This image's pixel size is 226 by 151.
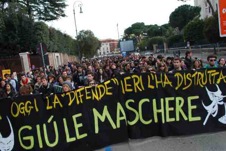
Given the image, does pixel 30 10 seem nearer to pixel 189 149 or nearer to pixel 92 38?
pixel 92 38

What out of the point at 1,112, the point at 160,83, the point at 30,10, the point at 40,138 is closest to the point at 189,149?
the point at 160,83

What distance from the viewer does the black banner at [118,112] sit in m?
5.04

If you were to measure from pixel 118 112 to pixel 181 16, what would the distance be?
334 feet

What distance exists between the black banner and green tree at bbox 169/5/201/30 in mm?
99536

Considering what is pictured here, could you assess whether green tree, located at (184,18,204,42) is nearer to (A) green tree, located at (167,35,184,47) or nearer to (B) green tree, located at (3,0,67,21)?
(A) green tree, located at (167,35,184,47)

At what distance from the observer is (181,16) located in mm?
102625

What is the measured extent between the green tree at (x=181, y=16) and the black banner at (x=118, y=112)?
99.5 metres

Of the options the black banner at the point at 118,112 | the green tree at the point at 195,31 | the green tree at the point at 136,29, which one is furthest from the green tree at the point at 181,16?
the black banner at the point at 118,112

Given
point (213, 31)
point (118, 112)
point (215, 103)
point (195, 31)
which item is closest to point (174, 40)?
point (195, 31)

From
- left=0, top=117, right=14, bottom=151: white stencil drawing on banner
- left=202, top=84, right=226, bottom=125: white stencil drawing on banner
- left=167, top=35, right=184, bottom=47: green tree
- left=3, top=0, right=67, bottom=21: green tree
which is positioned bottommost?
left=0, top=117, right=14, bottom=151: white stencil drawing on banner

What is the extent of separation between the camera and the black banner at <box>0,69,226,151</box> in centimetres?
504

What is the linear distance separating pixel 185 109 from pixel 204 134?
1.85ft

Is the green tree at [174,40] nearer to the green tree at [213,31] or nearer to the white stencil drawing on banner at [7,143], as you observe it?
the green tree at [213,31]

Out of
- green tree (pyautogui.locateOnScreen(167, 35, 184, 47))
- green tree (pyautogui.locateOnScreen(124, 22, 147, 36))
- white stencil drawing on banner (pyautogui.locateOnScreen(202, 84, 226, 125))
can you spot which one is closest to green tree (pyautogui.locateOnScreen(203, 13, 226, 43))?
white stencil drawing on banner (pyautogui.locateOnScreen(202, 84, 226, 125))
